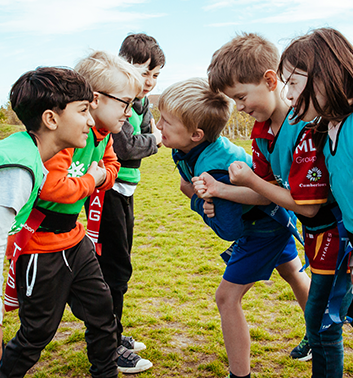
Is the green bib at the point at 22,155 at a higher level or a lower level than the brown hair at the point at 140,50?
lower

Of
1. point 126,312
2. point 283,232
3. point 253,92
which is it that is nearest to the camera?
point 253,92

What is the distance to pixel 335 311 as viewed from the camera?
2.03 m

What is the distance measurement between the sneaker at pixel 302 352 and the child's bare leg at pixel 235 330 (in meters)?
0.73

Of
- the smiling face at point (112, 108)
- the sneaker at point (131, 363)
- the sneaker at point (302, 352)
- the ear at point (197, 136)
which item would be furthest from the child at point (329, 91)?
the sneaker at point (131, 363)

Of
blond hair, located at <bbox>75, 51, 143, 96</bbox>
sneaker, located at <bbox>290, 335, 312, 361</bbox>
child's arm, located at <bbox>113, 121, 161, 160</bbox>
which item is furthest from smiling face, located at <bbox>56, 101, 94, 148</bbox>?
sneaker, located at <bbox>290, 335, 312, 361</bbox>

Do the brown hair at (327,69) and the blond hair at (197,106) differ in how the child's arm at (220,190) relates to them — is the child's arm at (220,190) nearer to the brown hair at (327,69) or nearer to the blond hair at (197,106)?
the blond hair at (197,106)

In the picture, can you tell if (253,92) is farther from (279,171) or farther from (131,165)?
(131,165)

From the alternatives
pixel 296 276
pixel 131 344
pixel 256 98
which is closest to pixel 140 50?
pixel 256 98

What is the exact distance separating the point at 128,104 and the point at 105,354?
59.6 inches

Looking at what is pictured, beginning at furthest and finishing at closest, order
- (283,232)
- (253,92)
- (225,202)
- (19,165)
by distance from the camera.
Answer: (283,232) < (225,202) < (253,92) < (19,165)

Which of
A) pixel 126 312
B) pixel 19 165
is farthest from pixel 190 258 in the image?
pixel 19 165

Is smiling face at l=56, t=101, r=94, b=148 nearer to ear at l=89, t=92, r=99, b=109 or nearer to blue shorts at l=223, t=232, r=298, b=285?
ear at l=89, t=92, r=99, b=109

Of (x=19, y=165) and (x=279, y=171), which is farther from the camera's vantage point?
(x=279, y=171)

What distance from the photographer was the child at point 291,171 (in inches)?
77.0
